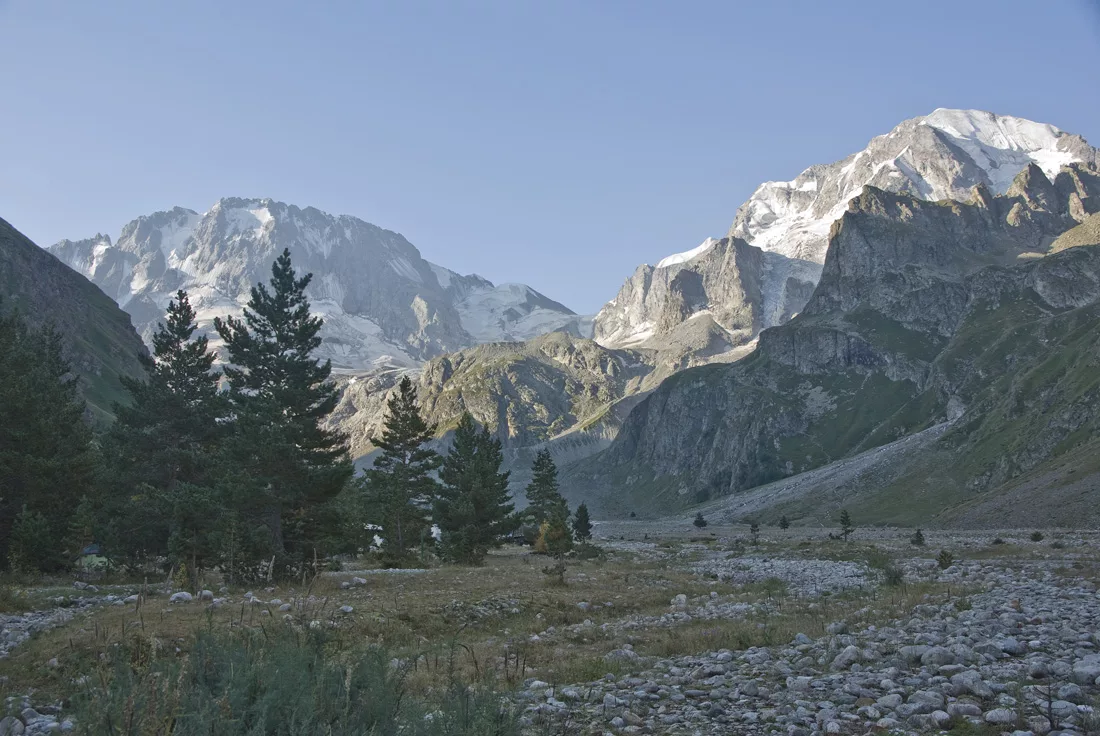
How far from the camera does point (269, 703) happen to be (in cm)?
771

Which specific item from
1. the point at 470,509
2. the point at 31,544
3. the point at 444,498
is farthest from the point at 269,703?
the point at 444,498

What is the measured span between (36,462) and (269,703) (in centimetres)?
3759

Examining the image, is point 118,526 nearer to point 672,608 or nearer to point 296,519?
point 296,519

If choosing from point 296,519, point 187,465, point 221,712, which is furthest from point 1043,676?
point 187,465

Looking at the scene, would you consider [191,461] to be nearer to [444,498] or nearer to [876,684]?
[444,498]

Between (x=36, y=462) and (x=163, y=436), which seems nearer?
(x=36, y=462)

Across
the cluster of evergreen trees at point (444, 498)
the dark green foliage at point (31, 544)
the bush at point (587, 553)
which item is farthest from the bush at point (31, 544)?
the bush at point (587, 553)

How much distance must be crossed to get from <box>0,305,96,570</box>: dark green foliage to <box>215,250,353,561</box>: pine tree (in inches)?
363

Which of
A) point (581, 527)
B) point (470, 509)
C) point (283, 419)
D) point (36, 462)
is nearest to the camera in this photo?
point (36, 462)

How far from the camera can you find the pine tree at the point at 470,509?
54.7m

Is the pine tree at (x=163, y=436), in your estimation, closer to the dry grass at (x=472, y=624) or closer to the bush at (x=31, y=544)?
the bush at (x=31, y=544)

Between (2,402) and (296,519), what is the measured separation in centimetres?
1621

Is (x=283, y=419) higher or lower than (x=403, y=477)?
higher

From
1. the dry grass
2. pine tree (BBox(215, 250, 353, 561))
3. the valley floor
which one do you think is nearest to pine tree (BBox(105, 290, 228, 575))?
pine tree (BBox(215, 250, 353, 561))
